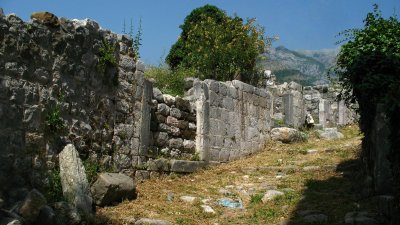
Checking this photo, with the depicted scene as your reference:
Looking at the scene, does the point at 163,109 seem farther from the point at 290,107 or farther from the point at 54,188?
the point at 290,107

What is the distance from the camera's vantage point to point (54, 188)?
6.50 metres

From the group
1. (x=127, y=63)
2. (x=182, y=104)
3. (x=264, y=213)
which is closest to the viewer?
(x=264, y=213)

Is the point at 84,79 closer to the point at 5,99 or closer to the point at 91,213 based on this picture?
the point at 5,99

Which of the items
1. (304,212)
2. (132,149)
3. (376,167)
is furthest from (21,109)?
(376,167)

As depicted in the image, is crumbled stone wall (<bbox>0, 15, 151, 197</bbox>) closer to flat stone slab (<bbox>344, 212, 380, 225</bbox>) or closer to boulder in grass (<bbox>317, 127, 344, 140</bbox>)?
flat stone slab (<bbox>344, 212, 380, 225</bbox>)

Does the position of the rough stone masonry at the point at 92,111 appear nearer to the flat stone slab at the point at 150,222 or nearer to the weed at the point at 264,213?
the flat stone slab at the point at 150,222

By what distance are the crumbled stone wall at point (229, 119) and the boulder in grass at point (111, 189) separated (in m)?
3.42

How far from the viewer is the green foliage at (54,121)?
265 inches

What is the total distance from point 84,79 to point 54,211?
2.60 m

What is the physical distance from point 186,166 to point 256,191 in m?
1.85

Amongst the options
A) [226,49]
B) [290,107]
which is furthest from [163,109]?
[226,49]

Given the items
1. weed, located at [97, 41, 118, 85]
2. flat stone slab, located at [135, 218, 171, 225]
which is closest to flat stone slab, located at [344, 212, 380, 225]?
flat stone slab, located at [135, 218, 171, 225]

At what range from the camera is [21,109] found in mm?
6293

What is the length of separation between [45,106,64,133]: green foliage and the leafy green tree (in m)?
4.41
